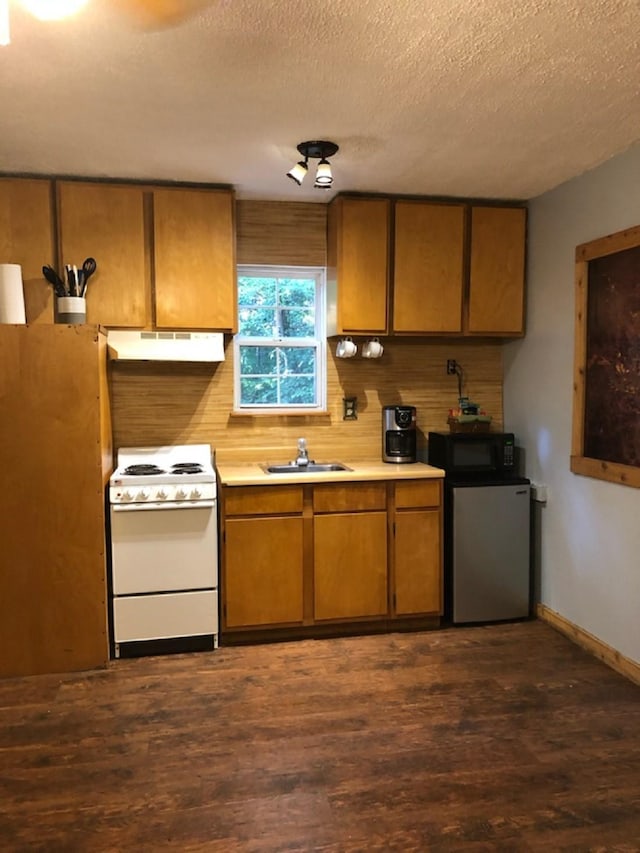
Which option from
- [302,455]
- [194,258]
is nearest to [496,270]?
[302,455]

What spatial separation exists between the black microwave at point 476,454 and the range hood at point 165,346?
4.56 feet

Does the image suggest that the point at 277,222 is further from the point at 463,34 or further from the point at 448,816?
the point at 448,816

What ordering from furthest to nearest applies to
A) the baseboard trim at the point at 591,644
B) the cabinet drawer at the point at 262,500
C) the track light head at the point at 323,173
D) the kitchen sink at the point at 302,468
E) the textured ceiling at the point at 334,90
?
1. the kitchen sink at the point at 302,468
2. the cabinet drawer at the point at 262,500
3. the baseboard trim at the point at 591,644
4. the track light head at the point at 323,173
5. the textured ceiling at the point at 334,90

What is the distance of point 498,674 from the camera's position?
2.97 metres

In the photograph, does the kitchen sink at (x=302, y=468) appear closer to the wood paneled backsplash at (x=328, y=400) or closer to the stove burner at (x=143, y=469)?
the wood paneled backsplash at (x=328, y=400)

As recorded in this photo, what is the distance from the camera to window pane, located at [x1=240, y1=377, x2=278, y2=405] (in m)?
3.91

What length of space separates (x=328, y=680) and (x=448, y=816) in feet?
3.30

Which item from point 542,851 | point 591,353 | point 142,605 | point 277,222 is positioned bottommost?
point 542,851

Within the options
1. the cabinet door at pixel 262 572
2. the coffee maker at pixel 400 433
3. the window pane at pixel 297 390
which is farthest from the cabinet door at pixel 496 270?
the cabinet door at pixel 262 572

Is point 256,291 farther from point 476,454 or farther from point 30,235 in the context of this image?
point 476,454

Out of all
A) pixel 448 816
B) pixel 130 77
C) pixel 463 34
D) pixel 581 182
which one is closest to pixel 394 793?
pixel 448 816

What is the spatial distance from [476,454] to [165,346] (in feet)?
6.17

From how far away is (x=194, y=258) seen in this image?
340 cm

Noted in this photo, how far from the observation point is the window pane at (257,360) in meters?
3.89
